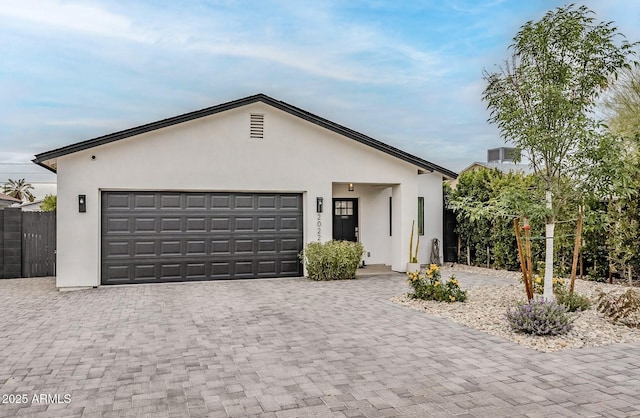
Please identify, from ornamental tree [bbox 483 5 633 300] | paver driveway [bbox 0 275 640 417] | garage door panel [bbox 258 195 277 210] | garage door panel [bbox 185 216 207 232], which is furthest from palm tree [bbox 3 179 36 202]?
ornamental tree [bbox 483 5 633 300]

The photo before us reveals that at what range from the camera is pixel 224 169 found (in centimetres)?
1163

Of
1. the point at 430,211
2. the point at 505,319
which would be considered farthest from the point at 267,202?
the point at 505,319

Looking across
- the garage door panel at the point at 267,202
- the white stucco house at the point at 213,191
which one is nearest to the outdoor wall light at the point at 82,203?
the white stucco house at the point at 213,191

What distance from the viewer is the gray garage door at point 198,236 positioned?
11.1 meters

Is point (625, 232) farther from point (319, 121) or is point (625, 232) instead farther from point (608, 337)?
point (319, 121)

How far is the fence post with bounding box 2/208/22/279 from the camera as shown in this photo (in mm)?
12500

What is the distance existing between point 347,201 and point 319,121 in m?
3.47

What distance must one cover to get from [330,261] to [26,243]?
8332 mm

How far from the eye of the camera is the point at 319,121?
12.0 m

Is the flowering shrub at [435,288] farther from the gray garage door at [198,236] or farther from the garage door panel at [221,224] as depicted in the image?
the garage door panel at [221,224]

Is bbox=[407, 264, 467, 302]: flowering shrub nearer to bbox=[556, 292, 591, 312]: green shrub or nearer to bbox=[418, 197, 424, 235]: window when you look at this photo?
bbox=[556, 292, 591, 312]: green shrub

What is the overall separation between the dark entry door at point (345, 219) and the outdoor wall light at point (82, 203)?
698cm

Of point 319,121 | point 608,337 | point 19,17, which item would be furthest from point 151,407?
point 19,17

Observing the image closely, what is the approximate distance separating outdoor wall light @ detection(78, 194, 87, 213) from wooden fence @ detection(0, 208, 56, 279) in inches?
110
